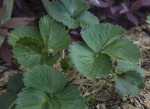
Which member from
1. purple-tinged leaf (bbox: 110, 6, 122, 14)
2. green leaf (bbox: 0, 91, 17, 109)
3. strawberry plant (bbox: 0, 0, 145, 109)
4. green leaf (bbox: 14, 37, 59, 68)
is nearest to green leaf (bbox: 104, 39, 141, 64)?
strawberry plant (bbox: 0, 0, 145, 109)

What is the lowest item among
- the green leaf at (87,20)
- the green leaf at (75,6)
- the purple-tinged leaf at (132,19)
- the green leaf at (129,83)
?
the green leaf at (129,83)

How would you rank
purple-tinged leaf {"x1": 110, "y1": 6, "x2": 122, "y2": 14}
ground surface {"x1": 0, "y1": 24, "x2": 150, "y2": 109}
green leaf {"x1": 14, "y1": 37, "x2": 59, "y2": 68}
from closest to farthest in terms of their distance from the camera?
green leaf {"x1": 14, "y1": 37, "x2": 59, "y2": 68} → ground surface {"x1": 0, "y1": 24, "x2": 150, "y2": 109} → purple-tinged leaf {"x1": 110, "y1": 6, "x2": 122, "y2": 14}

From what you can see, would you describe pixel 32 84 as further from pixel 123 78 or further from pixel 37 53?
pixel 123 78

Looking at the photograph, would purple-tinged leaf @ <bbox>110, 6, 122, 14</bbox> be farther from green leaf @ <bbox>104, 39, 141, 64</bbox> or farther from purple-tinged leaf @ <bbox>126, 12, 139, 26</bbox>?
green leaf @ <bbox>104, 39, 141, 64</bbox>

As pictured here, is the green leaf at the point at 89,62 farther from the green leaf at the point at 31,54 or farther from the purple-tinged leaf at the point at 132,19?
the purple-tinged leaf at the point at 132,19

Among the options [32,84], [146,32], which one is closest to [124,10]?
[146,32]

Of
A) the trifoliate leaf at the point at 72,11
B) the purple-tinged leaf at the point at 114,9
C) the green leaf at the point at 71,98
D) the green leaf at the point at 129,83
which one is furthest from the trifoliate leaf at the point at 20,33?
the purple-tinged leaf at the point at 114,9

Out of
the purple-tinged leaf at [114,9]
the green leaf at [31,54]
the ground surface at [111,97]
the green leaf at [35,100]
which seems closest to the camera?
the green leaf at [35,100]
